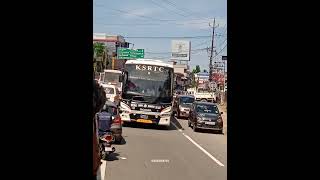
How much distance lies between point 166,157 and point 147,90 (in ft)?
29.4

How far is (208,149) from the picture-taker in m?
18.5

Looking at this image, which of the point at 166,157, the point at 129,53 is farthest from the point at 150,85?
the point at 129,53

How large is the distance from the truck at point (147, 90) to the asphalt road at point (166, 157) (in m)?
0.97

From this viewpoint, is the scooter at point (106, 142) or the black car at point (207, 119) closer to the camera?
the scooter at point (106, 142)

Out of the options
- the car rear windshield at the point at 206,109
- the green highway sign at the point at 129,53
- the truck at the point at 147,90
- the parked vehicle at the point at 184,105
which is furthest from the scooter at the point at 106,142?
the green highway sign at the point at 129,53

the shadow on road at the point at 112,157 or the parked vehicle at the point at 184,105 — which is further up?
the parked vehicle at the point at 184,105

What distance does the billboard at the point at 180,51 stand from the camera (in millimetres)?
105438

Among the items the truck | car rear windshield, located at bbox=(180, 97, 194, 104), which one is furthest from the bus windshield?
car rear windshield, located at bbox=(180, 97, 194, 104)

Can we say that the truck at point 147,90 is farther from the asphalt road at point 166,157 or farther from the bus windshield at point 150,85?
the asphalt road at point 166,157
